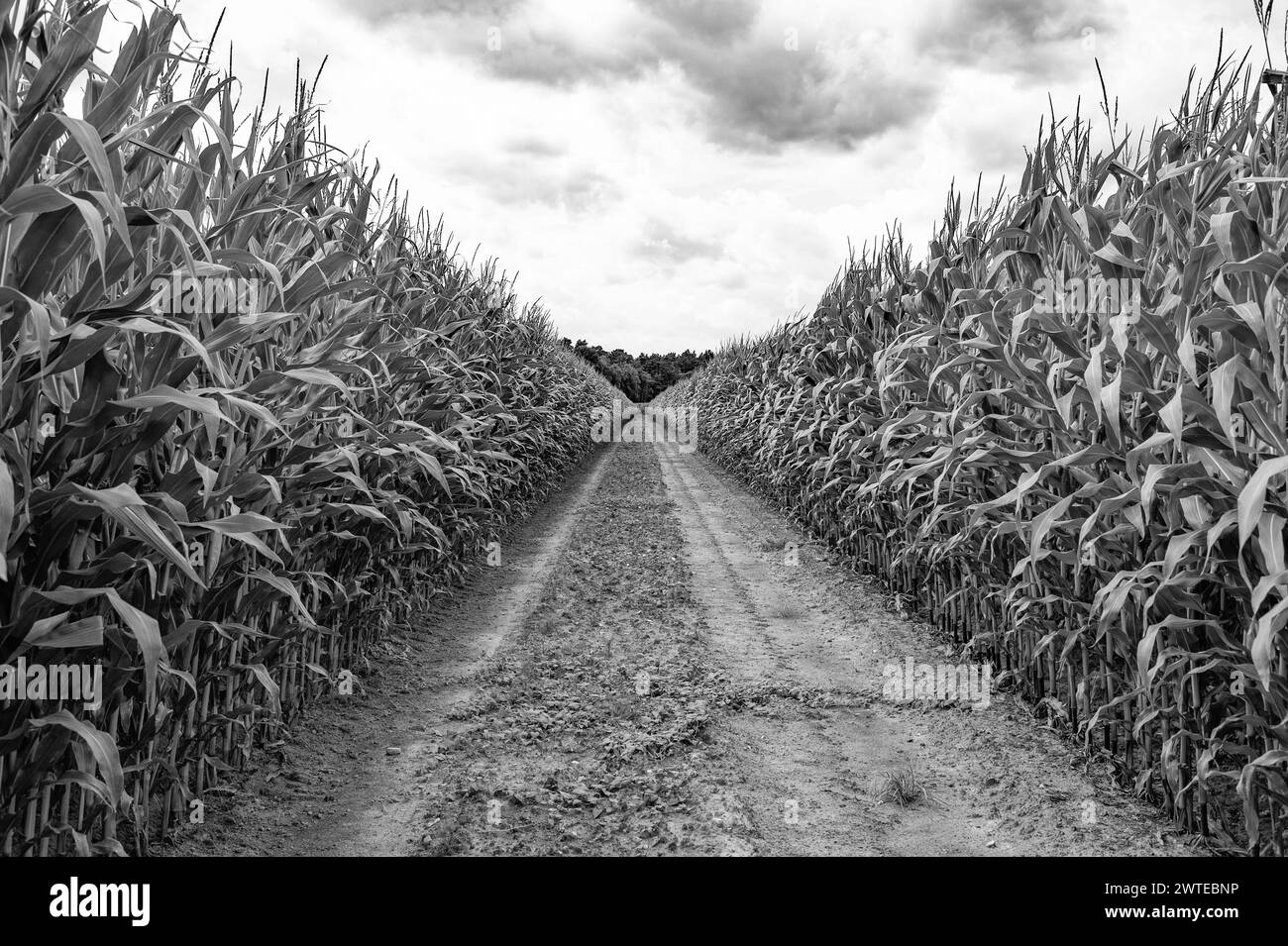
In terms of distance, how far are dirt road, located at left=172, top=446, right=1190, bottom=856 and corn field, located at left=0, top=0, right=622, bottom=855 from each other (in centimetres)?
43

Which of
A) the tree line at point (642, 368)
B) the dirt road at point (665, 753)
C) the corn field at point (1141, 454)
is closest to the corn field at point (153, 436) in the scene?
the dirt road at point (665, 753)

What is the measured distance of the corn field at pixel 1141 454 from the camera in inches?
90.6

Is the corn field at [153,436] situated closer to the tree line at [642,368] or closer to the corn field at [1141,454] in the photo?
the corn field at [1141,454]

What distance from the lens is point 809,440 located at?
25.2 ft

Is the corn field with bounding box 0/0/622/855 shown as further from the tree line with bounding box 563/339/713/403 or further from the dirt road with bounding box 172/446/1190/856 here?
the tree line with bounding box 563/339/713/403

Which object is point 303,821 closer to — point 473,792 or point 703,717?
point 473,792

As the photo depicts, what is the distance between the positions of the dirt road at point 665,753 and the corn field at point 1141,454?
1.33 ft

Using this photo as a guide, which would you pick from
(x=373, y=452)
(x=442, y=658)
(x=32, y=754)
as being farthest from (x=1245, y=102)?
(x=442, y=658)

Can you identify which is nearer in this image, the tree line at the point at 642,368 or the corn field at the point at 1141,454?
the corn field at the point at 1141,454

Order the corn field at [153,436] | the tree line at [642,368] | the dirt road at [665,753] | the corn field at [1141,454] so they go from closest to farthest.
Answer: the corn field at [153,436] < the corn field at [1141,454] < the dirt road at [665,753] < the tree line at [642,368]

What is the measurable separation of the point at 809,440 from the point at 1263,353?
5376 millimetres

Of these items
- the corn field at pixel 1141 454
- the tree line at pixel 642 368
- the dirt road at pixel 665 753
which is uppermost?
the tree line at pixel 642 368

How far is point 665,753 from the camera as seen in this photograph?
3668 millimetres

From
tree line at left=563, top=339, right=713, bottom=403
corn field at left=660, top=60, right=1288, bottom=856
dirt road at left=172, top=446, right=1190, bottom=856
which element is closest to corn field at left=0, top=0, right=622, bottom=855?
dirt road at left=172, top=446, right=1190, bottom=856
